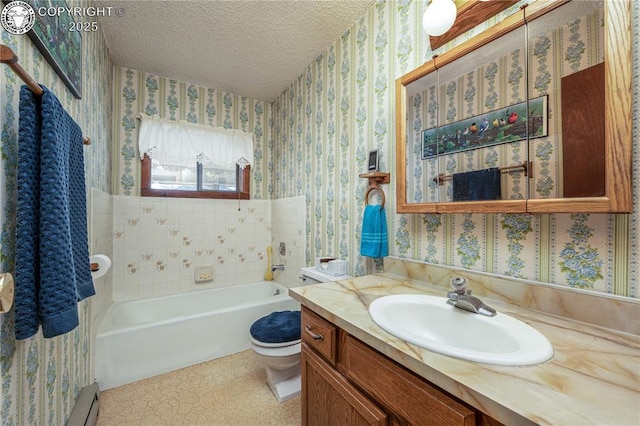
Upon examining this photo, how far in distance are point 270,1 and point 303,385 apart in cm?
211

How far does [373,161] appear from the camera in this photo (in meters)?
1.57

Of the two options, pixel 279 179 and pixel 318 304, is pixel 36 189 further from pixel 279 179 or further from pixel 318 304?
pixel 279 179

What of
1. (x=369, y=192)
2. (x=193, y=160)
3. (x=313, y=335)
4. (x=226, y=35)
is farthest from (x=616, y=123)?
(x=193, y=160)

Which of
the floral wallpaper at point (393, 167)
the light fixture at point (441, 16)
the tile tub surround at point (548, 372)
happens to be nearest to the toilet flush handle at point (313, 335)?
the tile tub surround at point (548, 372)

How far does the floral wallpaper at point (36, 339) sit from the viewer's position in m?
0.72

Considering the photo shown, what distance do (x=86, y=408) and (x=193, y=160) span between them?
199 centimetres

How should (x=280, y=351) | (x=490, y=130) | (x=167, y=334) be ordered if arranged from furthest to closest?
(x=167, y=334)
(x=280, y=351)
(x=490, y=130)

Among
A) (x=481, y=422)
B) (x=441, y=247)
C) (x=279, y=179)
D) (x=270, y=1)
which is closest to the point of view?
(x=481, y=422)

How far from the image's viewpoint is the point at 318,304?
1.00 metres

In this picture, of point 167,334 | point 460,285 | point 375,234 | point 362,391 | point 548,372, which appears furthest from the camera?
point 167,334

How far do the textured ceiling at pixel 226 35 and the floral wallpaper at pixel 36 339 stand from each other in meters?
0.36

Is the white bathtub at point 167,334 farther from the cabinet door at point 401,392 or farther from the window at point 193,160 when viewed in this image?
the cabinet door at point 401,392

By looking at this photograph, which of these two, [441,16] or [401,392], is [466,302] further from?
[441,16]

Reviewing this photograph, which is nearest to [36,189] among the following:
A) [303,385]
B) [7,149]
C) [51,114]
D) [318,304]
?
[7,149]
